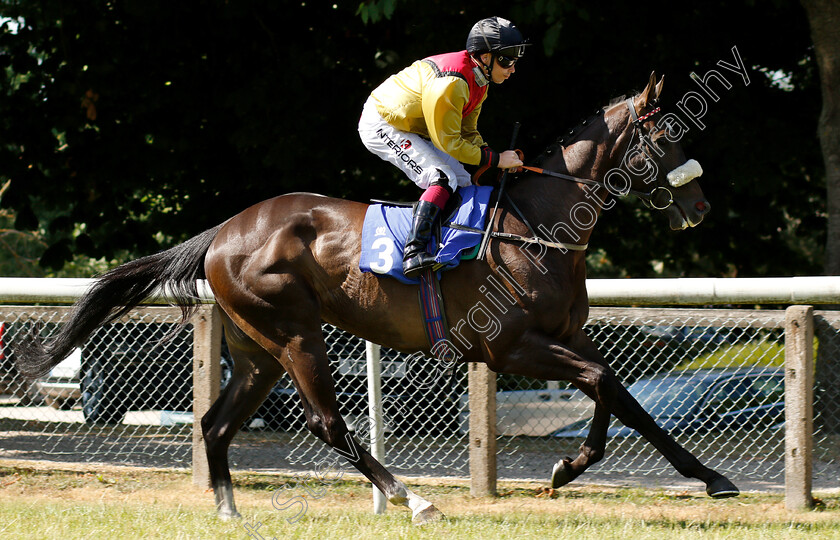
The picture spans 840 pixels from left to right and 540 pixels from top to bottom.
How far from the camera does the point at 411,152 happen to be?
15.8ft

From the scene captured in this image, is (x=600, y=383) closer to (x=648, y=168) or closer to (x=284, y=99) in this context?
(x=648, y=168)

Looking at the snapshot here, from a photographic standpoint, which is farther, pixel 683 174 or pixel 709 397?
pixel 709 397

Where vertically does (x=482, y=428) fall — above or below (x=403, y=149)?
below

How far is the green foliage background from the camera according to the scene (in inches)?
364

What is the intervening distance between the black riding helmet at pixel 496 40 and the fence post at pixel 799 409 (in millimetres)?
2299

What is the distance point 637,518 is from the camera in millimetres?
4875

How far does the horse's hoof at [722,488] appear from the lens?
14.4 feet

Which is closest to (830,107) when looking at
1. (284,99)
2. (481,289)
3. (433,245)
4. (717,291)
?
(717,291)

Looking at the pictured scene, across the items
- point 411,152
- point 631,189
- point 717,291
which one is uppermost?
point 411,152

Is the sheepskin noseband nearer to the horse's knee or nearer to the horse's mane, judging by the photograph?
the horse's mane

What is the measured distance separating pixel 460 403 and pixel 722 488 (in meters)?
2.39

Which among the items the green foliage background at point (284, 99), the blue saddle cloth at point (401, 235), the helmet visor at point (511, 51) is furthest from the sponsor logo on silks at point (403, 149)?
the green foliage background at point (284, 99)

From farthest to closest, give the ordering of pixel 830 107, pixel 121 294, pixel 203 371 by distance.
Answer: pixel 830 107 → pixel 203 371 → pixel 121 294

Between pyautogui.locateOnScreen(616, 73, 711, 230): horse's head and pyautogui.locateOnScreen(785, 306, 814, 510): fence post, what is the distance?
3.50 ft
